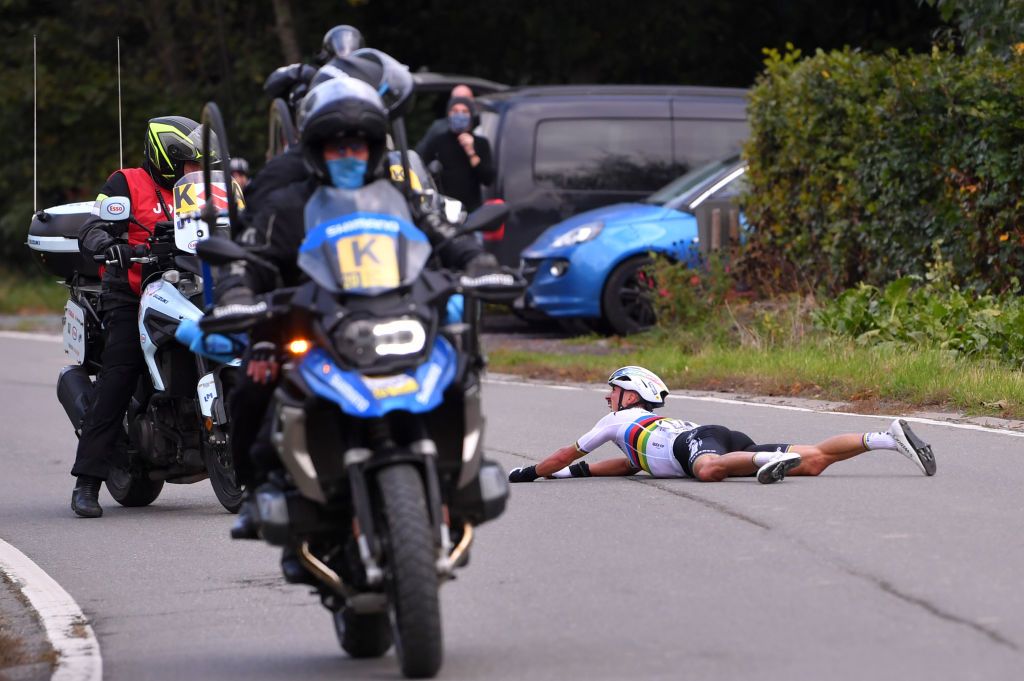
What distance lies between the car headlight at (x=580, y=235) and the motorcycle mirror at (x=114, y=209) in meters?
9.10

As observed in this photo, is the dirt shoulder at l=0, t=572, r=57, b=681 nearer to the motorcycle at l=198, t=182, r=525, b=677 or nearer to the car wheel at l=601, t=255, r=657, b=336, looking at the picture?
the motorcycle at l=198, t=182, r=525, b=677

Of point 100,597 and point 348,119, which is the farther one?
point 100,597

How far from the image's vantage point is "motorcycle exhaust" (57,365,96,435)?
35.6 ft

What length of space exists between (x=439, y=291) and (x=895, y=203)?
1047cm

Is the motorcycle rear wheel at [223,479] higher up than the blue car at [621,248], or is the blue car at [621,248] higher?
the blue car at [621,248]

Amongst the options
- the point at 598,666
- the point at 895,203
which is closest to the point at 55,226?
the point at 598,666

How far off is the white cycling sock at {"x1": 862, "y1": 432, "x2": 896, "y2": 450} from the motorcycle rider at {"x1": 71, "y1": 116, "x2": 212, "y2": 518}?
3562 mm

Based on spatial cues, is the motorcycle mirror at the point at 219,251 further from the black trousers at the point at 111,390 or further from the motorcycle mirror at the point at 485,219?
the black trousers at the point at 111,390

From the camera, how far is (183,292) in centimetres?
1007

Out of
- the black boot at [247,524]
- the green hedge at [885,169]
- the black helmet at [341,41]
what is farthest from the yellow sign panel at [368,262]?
the green hedge at [885,169]

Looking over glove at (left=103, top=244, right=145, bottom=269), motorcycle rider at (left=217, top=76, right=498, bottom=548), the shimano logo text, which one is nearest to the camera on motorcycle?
motorcycle rider at (left=217, top=76, right=498, bottom=548)

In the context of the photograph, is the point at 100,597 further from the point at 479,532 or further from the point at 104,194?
the point at 104,194

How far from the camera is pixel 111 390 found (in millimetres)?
10430

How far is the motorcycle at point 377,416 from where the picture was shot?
595 cm
